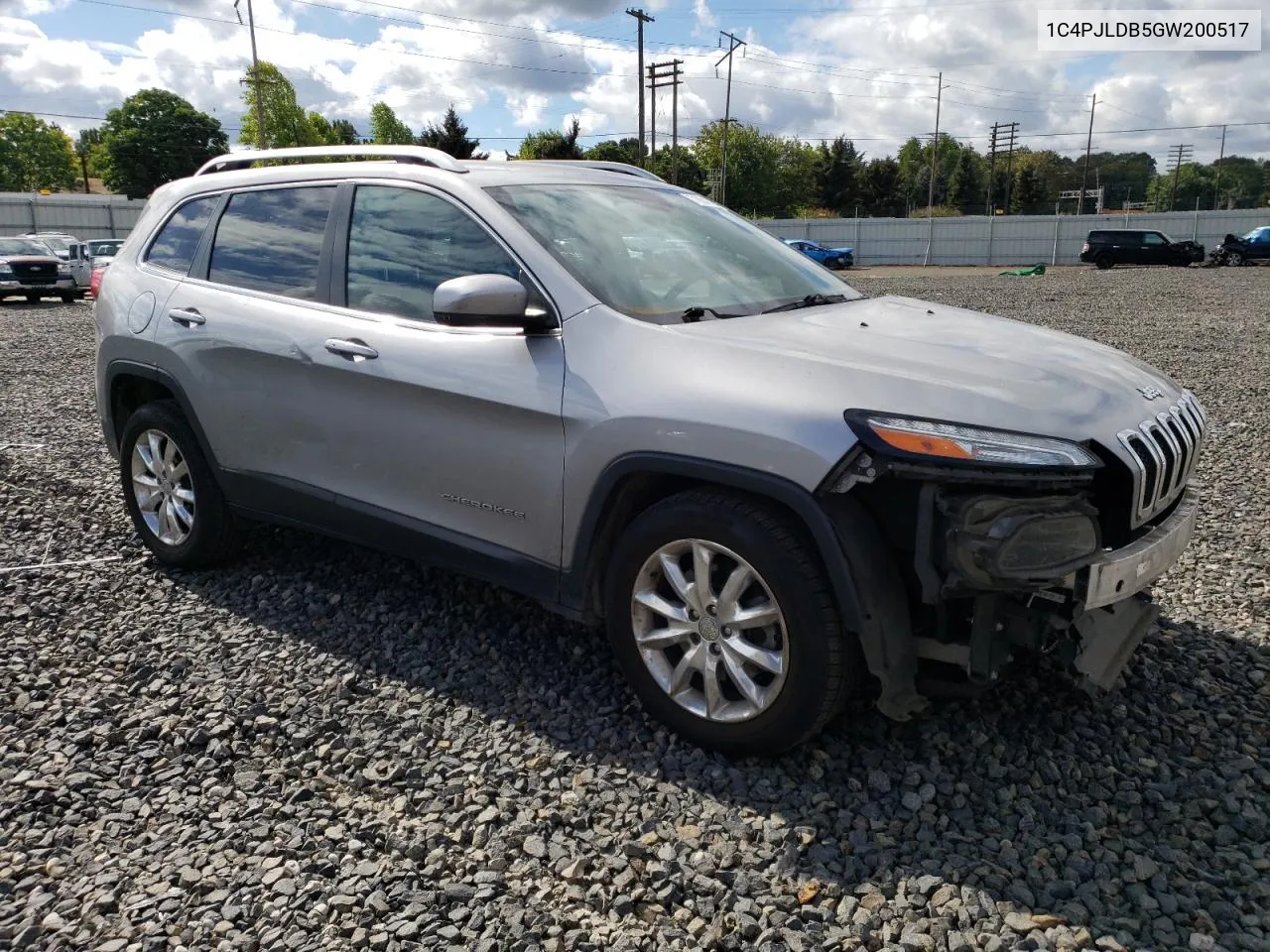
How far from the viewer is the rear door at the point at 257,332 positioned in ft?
13.1

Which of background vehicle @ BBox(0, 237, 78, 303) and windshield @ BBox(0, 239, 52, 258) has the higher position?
windshield @ BBox(0, 239, 52, 258)

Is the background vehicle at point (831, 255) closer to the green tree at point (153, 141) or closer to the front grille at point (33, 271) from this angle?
the front grille at point (33, 271)

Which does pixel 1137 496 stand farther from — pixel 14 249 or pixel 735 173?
pixel 735 173

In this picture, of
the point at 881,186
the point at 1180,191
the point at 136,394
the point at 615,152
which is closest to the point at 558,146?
the point at 615,152

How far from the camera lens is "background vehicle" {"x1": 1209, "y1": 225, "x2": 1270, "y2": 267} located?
35844 mm

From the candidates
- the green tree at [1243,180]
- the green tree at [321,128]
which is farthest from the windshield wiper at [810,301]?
the green tree at [1243,180]

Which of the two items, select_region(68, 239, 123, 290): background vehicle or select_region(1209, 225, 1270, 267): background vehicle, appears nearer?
select_region(68, 239, 123, 290): background vehicle

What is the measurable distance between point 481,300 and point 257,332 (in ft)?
4.68

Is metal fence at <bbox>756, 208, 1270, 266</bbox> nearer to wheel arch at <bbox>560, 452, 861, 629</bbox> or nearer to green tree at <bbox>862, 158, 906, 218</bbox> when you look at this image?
green tree at <bbox>862, 158, 906, 218</bbox>

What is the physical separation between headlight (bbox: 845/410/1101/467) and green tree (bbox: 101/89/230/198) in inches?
3508

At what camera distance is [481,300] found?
3.13 m

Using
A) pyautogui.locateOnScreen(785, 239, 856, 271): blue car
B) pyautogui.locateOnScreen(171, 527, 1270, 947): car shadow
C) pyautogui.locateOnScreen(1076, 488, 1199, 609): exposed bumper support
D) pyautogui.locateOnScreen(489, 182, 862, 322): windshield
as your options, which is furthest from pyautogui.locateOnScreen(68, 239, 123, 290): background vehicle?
pyautogui.locateOnScreen(785, 239, 856, 271): blue car

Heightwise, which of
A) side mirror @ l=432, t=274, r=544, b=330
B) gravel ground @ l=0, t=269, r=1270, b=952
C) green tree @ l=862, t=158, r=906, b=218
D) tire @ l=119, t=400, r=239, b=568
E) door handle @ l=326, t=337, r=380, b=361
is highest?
green tree @ l=862, t=158, r=906, b=218

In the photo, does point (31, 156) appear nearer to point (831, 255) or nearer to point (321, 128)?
point (321, 128)
